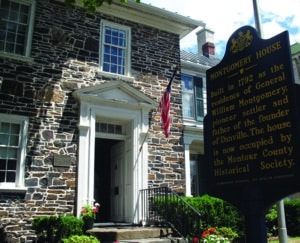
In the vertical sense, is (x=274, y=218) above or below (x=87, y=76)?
below

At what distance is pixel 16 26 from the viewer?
431 inches

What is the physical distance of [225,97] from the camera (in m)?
4.64

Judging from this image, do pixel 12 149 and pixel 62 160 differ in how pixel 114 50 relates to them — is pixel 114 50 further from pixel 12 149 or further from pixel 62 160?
pixel 12 149

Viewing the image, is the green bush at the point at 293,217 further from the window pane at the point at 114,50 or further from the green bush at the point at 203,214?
the window pane at the point at 114,50

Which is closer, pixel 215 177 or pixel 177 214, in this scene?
pixel 215 177

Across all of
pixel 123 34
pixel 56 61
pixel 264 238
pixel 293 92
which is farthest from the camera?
pixel 123 34

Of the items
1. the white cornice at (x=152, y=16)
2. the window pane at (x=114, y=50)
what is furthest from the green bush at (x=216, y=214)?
the white cornice at (x=152, y=16)

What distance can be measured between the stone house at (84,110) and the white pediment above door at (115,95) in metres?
0.03

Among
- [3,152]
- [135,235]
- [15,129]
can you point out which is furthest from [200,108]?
[3,152]

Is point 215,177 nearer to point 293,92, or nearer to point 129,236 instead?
point 293,92

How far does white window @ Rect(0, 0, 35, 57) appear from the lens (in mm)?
10734

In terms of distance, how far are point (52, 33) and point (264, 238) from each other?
30.8 feet

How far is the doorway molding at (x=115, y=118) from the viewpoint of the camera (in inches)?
413

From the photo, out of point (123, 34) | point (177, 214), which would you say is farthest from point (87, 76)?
point (177, 214)
